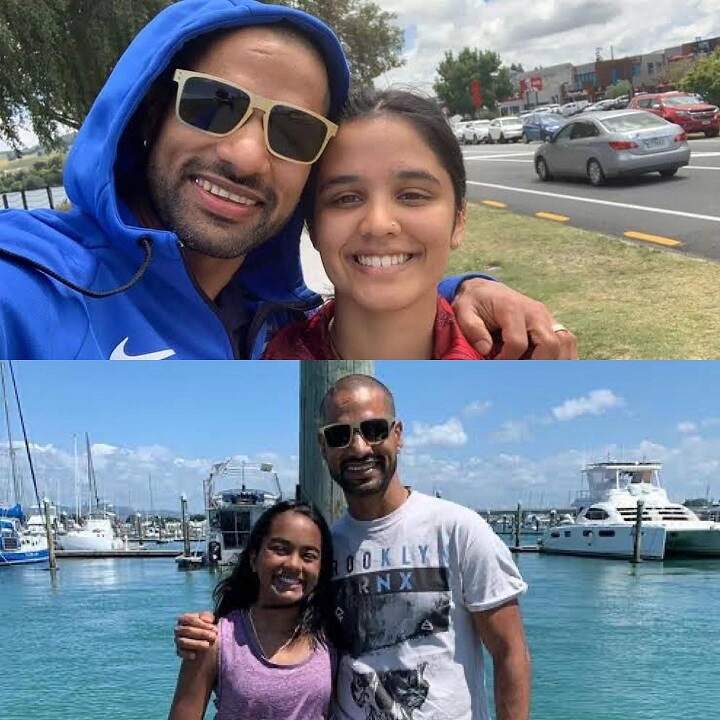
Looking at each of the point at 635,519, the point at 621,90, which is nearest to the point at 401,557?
the point at 621,90

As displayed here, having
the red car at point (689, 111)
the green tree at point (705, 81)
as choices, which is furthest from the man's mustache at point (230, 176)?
the green tree at point (705, 81)

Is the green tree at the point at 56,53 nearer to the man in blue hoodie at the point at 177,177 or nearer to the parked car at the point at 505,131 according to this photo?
the man in blue hoodie at the point at 177,177

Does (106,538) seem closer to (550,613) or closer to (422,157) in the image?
(550,613)

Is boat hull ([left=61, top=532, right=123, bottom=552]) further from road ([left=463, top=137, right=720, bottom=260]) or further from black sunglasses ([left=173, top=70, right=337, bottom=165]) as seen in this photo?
black sunglasses ([left=173, top=70, right=337, bottom=165])

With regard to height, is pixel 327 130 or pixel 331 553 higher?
pixel 327 130

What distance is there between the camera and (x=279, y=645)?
5.73 ft

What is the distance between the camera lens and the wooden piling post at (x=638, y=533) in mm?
25938

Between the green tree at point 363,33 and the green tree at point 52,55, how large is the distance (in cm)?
194

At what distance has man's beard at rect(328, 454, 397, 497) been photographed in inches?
66.0

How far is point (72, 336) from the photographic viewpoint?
1407 mm

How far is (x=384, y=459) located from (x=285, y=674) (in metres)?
0.43

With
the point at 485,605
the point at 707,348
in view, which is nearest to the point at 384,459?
the point at 485,605

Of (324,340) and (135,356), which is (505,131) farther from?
(135,356)

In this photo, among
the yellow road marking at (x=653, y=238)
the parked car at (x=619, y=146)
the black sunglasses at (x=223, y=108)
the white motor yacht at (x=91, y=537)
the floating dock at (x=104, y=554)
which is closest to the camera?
the black sunglasses at (x=223, y=108)
